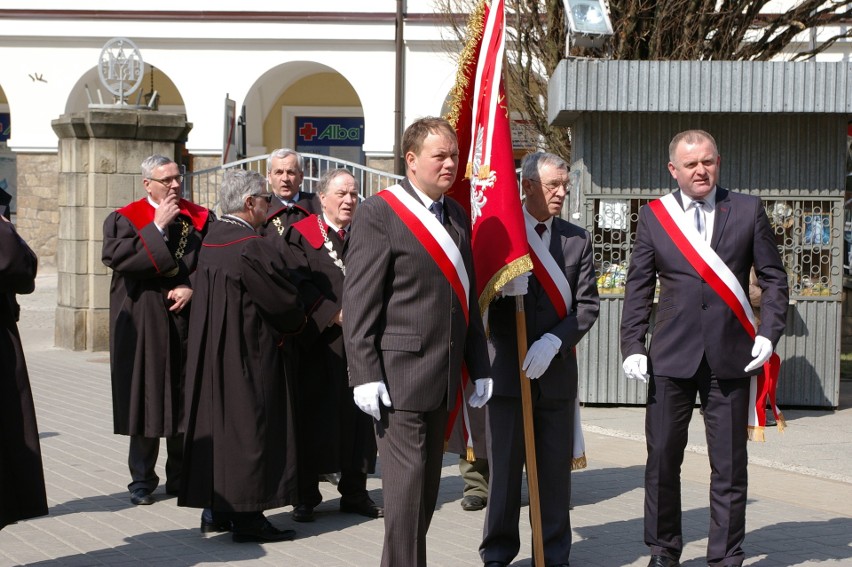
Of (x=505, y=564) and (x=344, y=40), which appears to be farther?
(x=344, y=40)

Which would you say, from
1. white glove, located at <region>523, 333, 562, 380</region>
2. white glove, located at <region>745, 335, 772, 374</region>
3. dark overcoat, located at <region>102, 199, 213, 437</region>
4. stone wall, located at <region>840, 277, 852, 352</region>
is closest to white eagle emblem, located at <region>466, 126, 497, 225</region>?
white glove, located at <region>523, 333, 562, 380</region>

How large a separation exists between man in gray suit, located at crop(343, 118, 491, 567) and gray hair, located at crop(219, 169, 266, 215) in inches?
66.4

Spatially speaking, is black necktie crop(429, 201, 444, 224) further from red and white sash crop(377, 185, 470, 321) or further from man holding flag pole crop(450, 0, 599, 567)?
man holding flag pole crop(450, 0, 599, 567)

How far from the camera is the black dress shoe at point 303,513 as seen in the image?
7.28 meters

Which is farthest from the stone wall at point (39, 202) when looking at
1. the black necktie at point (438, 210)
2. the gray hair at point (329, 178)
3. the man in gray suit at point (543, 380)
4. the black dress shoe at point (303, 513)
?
the black necktie at point (438, 210)

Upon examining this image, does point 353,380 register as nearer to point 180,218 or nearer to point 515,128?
point 180,218

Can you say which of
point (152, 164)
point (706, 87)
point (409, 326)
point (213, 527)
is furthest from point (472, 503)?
point (706, 87)

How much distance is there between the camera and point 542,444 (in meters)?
6.04

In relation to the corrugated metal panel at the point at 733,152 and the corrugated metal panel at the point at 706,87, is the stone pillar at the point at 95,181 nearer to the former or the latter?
the corrugated metal panel at the point at 733,152

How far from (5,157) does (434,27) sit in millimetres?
10372

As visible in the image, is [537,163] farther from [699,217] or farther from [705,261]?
[705,261]

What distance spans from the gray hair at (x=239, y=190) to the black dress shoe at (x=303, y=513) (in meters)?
1.66

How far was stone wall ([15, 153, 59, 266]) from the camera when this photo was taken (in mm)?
26141

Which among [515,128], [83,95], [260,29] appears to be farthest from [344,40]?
[515,128]
